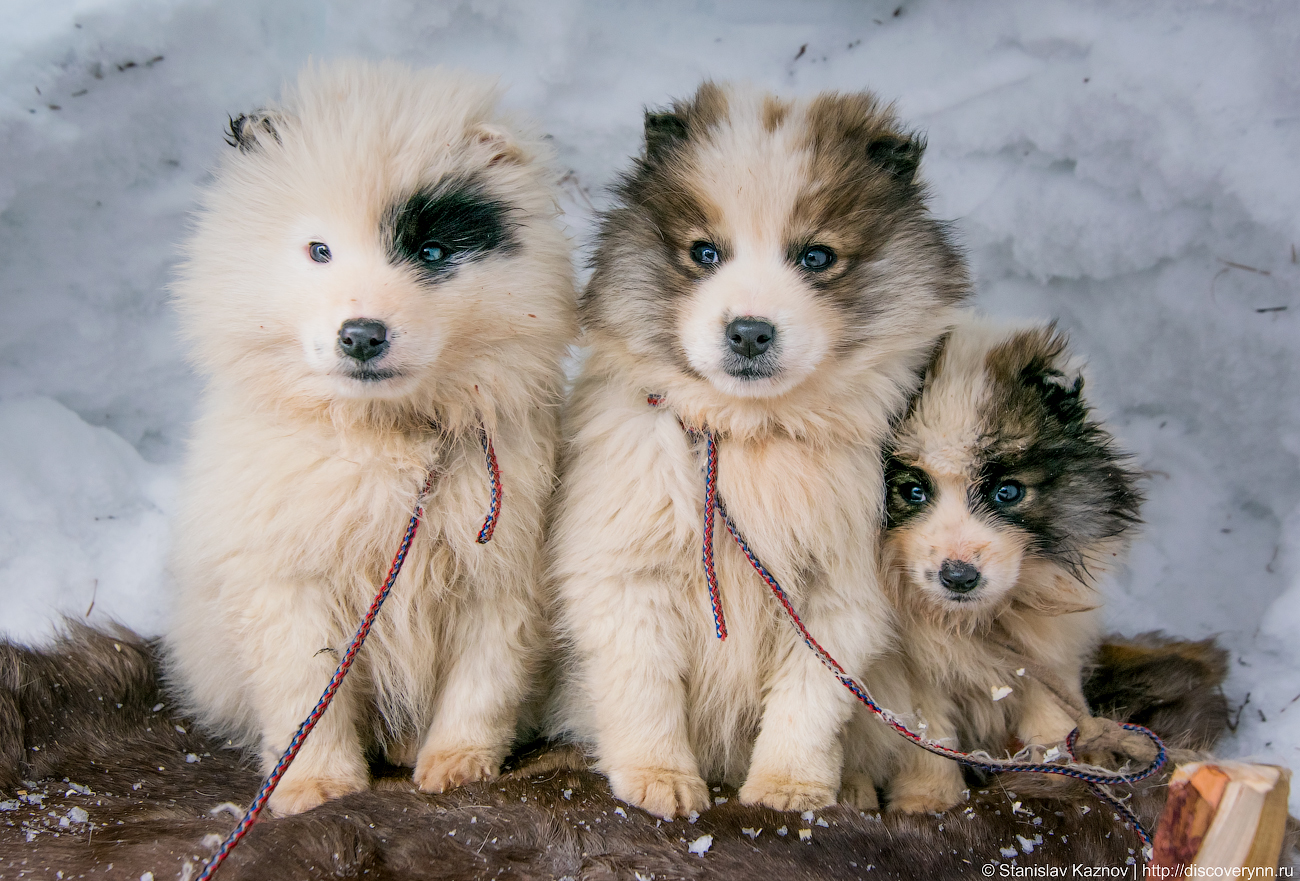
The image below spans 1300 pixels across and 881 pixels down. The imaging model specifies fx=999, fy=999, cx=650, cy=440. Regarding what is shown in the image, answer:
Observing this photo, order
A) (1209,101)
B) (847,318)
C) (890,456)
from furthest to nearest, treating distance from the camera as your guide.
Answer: (1209,101) → (890,456) → (847,318)

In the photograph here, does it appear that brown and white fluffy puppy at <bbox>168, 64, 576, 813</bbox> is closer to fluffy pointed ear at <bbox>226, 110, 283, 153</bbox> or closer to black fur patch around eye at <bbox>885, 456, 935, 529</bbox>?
fluffy pointed ear at <bbox>226, 110, 283, 153</bbox>

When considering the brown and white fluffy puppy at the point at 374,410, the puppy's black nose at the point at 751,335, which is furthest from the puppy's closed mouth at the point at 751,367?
the brown and white fluffy puppy at the point at 374,410

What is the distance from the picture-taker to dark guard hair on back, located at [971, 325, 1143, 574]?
2650 millimetres

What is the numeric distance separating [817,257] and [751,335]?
35 cm

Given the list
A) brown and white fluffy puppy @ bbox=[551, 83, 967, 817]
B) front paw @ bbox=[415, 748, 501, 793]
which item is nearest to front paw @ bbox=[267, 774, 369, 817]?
front paw @ bbox=[415, 748, 501, 793]

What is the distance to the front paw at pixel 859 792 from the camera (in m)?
2.83

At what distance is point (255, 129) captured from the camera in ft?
8.56

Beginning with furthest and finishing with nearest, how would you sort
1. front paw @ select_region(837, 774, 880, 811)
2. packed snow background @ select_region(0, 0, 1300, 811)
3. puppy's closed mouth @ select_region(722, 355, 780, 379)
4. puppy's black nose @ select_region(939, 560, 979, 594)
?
packed snow background @ select_region(0, 0, 1300, 811)
front paw @ select_region(837, 774, 880, 811)
puppy's black nose @ select_region(939, 560, 979, 594)
puppy's closed mouth @ select_region(722, 355, 780, 379)

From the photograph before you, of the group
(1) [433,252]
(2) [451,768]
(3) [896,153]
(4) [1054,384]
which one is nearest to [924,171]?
(3) [896,153]

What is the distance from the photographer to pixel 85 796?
2.64m

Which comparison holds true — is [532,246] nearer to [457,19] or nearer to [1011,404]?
[1011,404]

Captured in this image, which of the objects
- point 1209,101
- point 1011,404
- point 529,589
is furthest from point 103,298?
point 1209,101

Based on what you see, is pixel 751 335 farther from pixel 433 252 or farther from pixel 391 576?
pixel 391 576

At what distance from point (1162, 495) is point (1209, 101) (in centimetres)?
157
